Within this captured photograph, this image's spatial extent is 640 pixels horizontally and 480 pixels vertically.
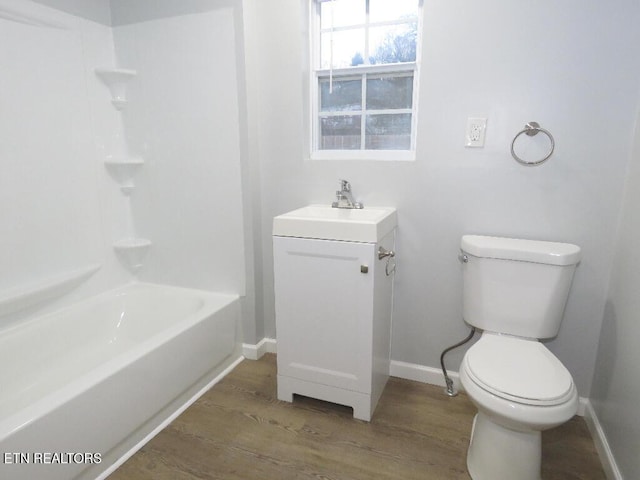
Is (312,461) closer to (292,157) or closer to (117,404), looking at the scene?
(117,404)

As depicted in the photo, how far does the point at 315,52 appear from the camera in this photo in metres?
1.94

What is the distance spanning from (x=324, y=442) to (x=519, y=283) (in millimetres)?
1041

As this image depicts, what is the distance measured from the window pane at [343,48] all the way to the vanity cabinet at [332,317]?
2.99 ft

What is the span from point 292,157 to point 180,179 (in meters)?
0.67

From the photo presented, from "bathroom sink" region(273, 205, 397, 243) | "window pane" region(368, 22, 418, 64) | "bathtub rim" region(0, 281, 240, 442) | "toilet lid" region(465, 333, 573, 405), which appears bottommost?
"bathtub rim" region(0, 281, 240, 442)

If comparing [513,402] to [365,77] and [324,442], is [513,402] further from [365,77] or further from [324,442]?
[365,77]

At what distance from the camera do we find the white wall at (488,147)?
1475 mm

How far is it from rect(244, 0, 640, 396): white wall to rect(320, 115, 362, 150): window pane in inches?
5.9

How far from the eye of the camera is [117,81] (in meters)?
2.09

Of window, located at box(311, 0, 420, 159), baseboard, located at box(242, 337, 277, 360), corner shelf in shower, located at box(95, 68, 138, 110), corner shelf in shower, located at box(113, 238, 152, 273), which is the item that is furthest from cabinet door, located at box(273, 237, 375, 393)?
corner shelf in shower, located at box(95, 68, 138, 110)

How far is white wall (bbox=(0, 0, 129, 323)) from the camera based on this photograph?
1.67m

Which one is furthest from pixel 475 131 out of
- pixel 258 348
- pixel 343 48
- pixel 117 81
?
pixel 117 81

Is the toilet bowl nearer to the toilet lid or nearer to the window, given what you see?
the toilet lid

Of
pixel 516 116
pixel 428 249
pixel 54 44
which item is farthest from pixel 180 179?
pixel 516 116
